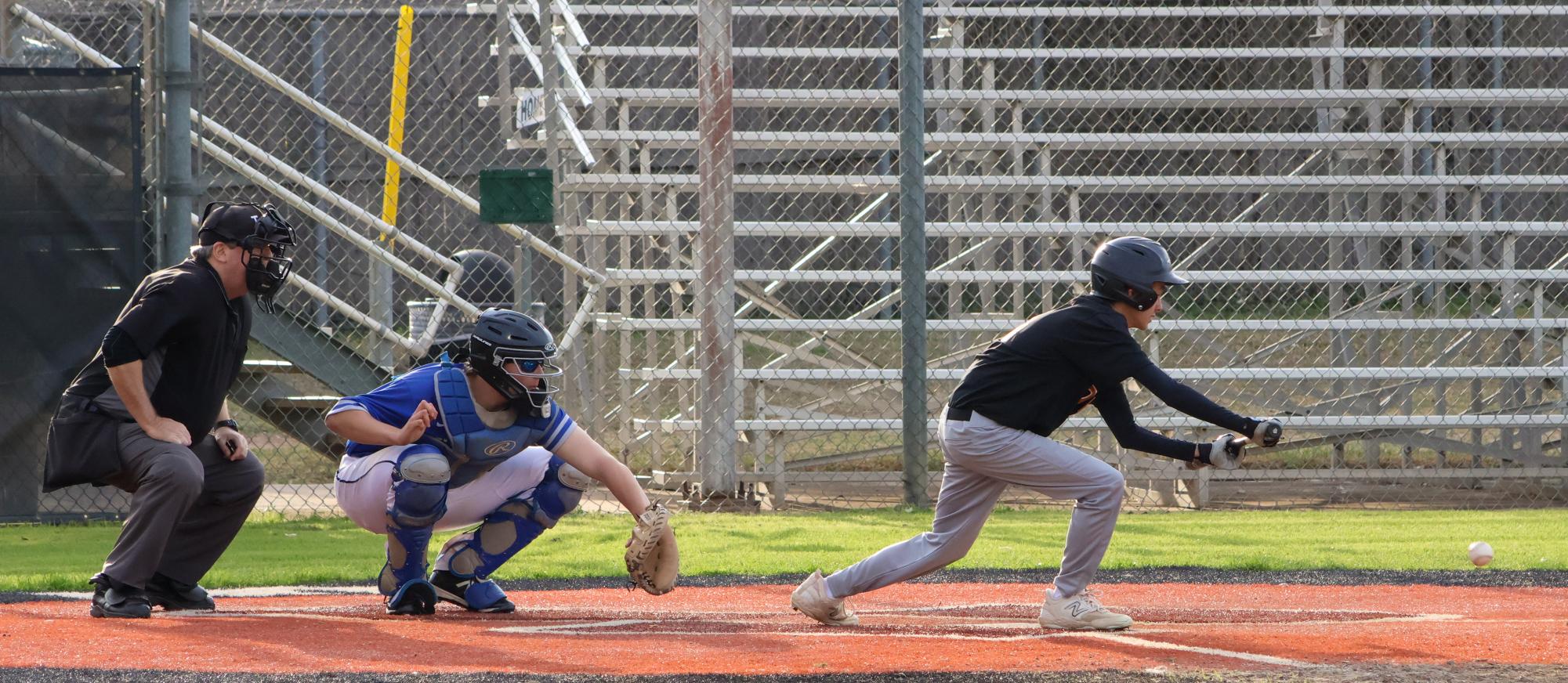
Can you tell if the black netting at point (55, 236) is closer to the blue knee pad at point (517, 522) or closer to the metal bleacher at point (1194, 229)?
the metal bleacher at point (1194, 229)

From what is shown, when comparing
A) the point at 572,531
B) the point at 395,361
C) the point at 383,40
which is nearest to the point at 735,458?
the point at 572,531

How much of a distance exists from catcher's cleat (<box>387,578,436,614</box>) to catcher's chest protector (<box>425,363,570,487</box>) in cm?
47

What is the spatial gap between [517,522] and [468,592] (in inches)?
12.3

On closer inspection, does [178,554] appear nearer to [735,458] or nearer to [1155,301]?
[1155,301]

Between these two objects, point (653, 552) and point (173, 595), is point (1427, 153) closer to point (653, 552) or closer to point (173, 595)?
point (653, 552)

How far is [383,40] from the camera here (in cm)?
1927

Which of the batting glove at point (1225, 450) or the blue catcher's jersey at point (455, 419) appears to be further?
the blue catcher's jersey at point (455, 419)

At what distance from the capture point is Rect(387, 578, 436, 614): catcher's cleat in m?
5.47

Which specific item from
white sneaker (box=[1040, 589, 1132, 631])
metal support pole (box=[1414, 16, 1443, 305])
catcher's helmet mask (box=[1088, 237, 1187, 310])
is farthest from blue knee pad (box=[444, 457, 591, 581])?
metal support pole (box=[1414, 16, 1443, 305])

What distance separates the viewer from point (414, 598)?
548 cm

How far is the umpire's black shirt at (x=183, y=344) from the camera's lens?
5.33 meters

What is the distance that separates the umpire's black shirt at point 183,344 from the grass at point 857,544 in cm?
139

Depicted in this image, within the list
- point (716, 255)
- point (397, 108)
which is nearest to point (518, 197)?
point (716, 255)

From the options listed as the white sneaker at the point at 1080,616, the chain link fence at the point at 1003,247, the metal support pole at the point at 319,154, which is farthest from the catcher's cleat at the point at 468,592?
the metal support pole at the point at 319,154
